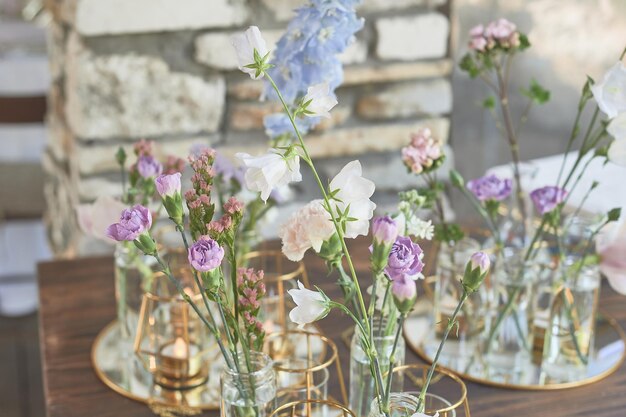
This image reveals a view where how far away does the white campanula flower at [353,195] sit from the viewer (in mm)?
716

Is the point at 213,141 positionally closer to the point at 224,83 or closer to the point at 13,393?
the point at 224,83

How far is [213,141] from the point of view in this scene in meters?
1.58

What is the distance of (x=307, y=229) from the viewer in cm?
74

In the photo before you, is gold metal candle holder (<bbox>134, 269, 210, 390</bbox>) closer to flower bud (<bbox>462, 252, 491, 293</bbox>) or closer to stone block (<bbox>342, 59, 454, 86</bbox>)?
flower bud (<bbox>462, 252, 491, 293</bbox>)

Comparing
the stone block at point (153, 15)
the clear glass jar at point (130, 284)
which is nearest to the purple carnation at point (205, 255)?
the clear glass jar at point (130, 284)

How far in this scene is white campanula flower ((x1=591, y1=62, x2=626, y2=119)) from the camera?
87 cm

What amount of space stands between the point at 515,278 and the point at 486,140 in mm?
949

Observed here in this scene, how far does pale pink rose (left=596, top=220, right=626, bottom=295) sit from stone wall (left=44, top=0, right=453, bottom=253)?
0.66 m

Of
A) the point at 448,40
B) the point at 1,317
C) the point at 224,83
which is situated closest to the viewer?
the point at 224,83

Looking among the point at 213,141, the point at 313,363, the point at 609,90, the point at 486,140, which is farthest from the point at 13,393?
the point at 609,90

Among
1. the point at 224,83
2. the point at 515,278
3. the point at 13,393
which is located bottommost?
the point at 13,393

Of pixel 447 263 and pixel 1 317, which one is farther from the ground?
pixel 447 263

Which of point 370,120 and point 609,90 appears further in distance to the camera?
point 370,120

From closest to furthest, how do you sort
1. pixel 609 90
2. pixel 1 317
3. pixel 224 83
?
pixel 609 90 → pixel 224 83 → pixel 1 317
